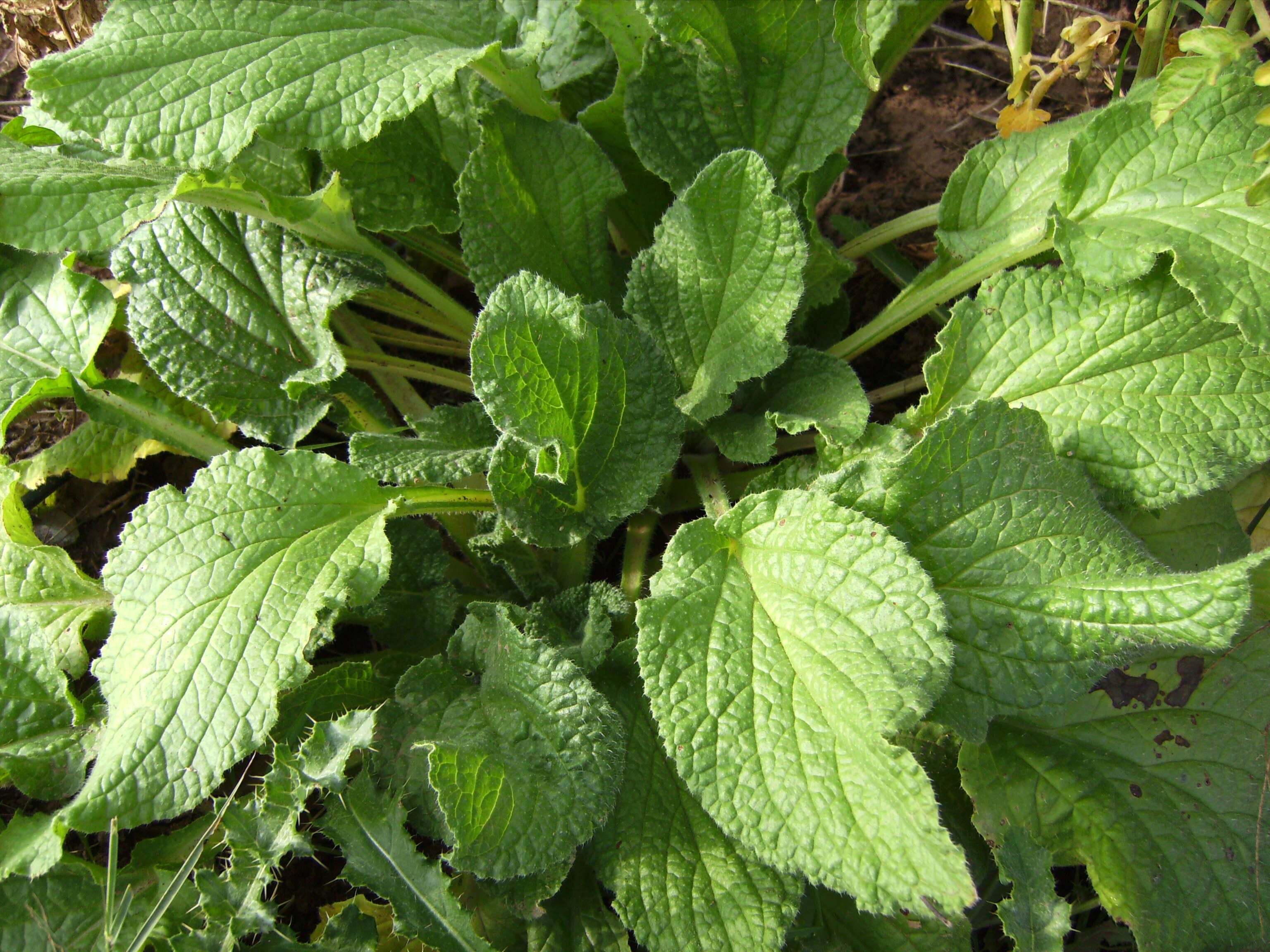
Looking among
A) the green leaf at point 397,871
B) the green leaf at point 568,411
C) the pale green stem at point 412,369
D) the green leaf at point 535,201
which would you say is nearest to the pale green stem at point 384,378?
the pale green stem at point 412,369

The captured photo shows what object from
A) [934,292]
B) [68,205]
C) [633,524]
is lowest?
[633,524]

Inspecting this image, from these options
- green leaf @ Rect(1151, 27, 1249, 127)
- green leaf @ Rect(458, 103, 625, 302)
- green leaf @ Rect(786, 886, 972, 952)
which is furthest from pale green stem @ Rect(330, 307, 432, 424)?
green leaf @ Rect(1151, 27, 1249, 127)

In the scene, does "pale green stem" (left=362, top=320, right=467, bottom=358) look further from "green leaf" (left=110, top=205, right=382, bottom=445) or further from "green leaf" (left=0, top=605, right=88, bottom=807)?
"green leaf" (left=0, top=605, right=88, bottom=807)

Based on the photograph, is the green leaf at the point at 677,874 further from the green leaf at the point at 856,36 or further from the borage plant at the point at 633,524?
the green leaf at the point at 856,36

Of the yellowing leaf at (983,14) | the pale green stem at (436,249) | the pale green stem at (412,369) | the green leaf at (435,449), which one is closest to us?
the green leaf at (435,449)

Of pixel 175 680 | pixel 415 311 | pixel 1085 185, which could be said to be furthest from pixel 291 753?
pixel 1085 185

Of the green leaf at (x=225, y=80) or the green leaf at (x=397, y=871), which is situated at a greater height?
the green leaf at (x=225, y=80)

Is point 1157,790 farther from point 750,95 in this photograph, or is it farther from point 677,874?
point 750,95

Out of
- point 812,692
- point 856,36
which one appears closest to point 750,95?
point 856,36
